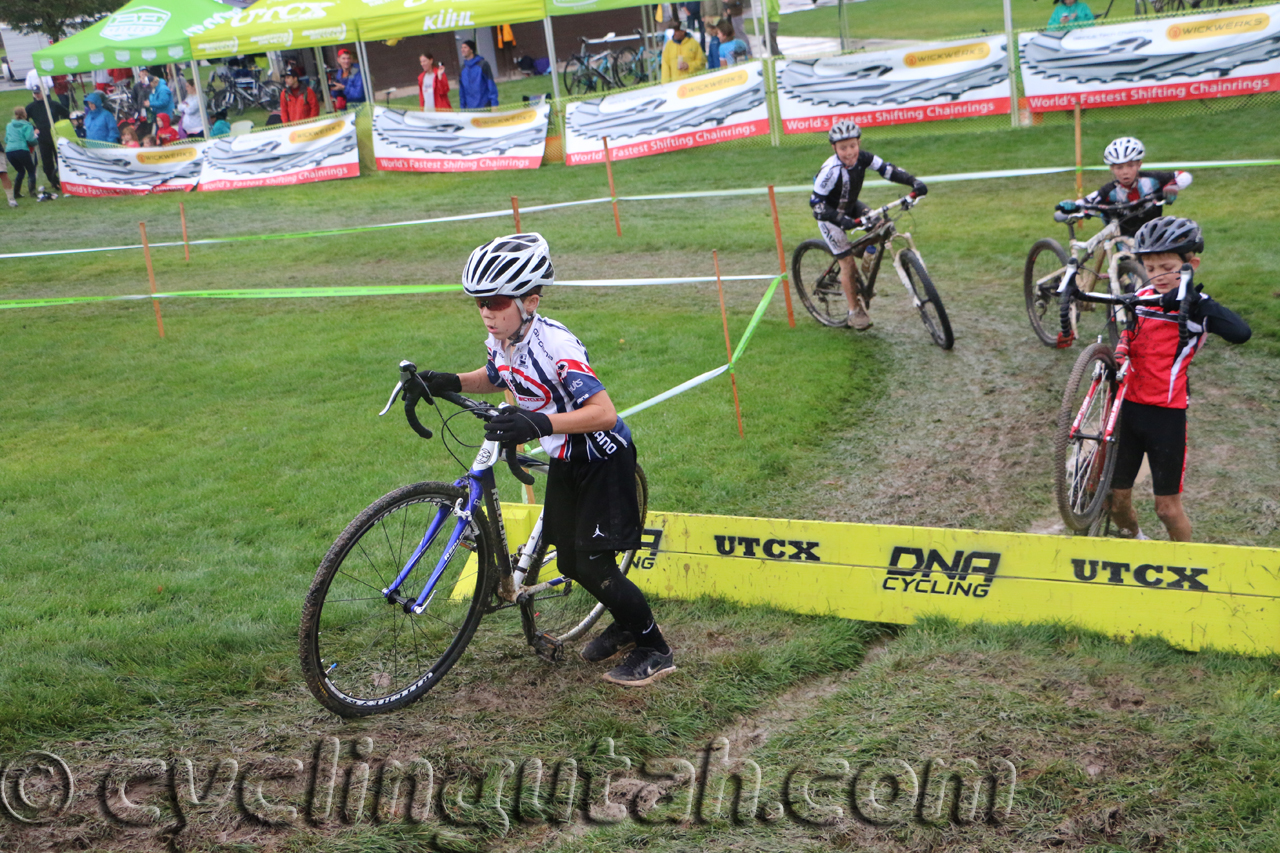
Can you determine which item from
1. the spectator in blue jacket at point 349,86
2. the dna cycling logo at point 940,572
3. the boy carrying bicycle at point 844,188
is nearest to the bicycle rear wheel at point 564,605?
the dna cycling logo at point 940,572

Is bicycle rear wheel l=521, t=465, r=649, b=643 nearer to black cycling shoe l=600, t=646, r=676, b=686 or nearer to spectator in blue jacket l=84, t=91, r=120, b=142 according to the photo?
black cycling shoe l=600, t=646, r=676, b=686

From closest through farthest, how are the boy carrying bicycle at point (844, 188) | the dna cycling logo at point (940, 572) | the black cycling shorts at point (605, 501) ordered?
1. the black cycling shorts at point (605, 501)
2. the dna cycling logo at point (940, 572)
3. the boy carrying bicycle at point (844, 188)

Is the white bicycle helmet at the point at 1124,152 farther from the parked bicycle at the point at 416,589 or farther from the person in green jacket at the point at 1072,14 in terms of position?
the person in green jacket at the point at 1072,14

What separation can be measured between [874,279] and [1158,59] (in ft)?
30.6

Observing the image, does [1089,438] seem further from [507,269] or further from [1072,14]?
[1072,14]

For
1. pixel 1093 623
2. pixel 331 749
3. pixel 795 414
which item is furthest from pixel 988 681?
pixel 795 414

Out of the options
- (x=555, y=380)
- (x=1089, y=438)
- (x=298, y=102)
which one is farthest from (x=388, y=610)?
(x=298, y=102)

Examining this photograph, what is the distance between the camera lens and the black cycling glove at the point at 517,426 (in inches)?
151

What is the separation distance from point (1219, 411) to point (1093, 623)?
4.17 meters

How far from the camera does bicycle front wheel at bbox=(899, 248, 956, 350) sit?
9703mm

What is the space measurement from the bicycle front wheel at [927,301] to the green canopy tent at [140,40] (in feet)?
65.1

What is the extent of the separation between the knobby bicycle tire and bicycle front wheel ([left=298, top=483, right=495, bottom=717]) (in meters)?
6.46

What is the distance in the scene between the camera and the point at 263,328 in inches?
523

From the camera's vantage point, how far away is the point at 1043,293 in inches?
382
